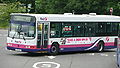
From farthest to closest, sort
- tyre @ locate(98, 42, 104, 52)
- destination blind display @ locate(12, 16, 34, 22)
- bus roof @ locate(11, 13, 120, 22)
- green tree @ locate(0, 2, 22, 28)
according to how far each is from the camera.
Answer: green tree @ locate(0, 2, 22, 28) → tyre @ locate(98, 42, 104, 52) → bus roof @ locate(11, 13, 120, 22) → destination blind display @ locate(12, 16, 34, 22)

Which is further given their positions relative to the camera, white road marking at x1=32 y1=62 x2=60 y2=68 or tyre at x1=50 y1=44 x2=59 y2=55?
tyre at x1=50 y1=44 x2=59 y2=55

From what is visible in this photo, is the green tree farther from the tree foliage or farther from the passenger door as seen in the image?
the passenger door

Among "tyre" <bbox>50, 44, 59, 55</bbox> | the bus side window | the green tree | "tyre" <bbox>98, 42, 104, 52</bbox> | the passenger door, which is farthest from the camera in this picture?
the green tree

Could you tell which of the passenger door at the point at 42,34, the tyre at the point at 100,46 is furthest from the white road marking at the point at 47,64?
the tyre at the point at 100,46

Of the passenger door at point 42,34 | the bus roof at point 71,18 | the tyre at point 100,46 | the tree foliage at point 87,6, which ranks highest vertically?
the tree foliage at point 87,6

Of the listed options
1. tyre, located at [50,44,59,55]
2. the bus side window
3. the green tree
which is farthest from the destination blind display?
the green tree

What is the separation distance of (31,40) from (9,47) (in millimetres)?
1754

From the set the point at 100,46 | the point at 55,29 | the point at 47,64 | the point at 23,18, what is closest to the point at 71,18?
the point at 55,29

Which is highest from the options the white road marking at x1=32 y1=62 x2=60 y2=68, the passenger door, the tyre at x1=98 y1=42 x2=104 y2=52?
the passenger door

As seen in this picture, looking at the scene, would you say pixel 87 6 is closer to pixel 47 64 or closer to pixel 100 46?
pixel 100 46

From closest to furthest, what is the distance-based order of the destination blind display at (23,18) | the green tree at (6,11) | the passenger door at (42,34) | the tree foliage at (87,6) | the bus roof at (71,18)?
the destination blind display at (23,18) < the passenger door at (42,34) < the bus roof at (71,18) < the tree foliage at (87,6) < the green tree at (6,11)

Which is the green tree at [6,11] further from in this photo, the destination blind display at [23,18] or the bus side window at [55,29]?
the destination blind display at [23,18]

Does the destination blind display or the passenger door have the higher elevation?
the destination blind display

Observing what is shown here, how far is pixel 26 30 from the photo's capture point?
848 inches
